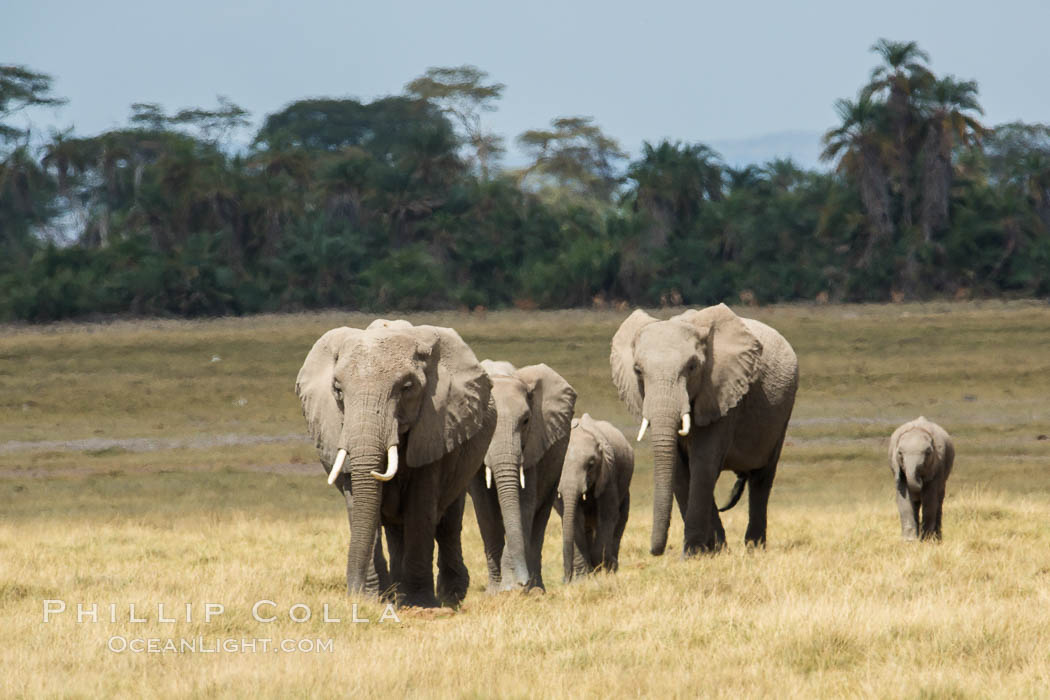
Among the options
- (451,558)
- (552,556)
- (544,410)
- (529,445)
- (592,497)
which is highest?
(544,410)

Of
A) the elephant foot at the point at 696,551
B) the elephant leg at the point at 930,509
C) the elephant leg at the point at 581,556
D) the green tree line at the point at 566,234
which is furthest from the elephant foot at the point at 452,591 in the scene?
the green tree line at the point at 566,234

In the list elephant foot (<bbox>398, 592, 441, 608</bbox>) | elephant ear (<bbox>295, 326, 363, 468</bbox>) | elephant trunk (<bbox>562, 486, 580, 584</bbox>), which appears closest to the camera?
elephant ear (<bbox>295, 326, 363, 468</bbox>)

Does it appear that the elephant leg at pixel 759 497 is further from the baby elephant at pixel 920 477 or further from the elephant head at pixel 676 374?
the elephant head at pixel 676 374

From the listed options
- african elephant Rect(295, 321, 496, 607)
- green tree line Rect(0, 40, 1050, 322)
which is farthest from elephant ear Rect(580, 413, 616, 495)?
green tree line Rect(0, 40, 1050, 322)

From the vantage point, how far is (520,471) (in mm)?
11891

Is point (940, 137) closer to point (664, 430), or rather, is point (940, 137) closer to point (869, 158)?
point (869, 158)

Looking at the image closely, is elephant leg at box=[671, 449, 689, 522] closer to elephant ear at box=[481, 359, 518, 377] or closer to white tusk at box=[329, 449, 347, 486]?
elephant ear at box=[481, 359, 518, 377]

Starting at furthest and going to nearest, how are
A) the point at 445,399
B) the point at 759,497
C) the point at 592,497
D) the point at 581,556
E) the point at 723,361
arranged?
the point at 759,497 → the point at 592,497 → the point at 581,556 → the point at 723,361 → the point at 445,399

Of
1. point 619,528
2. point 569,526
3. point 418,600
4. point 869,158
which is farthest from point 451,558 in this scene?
point 869,158

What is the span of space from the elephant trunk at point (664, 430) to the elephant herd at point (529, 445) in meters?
0.01

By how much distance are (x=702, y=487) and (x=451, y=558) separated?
2.26 m

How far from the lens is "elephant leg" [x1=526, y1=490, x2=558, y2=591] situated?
40.3ft

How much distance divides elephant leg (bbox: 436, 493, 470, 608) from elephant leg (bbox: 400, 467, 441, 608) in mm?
959

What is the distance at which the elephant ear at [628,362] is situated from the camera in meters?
12.8
